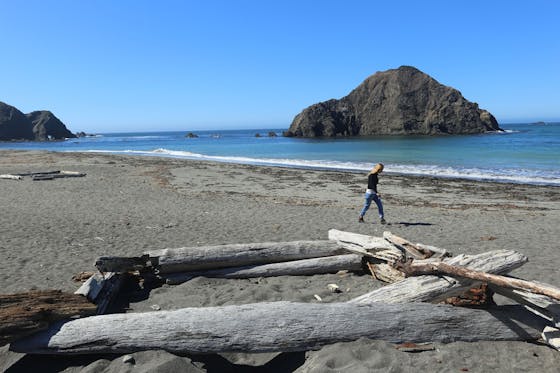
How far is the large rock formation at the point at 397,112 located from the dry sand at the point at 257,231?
77.5 m

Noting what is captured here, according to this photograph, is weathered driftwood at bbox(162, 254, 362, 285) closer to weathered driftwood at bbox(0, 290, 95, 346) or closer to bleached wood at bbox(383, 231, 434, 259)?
bleached wood at bbox(383, 231, 434, 259)

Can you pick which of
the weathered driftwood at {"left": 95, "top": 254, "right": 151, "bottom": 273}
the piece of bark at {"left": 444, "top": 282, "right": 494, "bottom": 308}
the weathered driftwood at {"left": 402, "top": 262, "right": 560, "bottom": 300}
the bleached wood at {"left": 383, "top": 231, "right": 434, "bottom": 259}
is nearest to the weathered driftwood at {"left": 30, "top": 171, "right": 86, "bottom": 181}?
the weathered driftwood at {"left": 95, "top": 254, "right": 151, "bottom": 273}

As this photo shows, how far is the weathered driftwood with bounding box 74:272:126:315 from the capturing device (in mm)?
4828

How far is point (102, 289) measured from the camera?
16.9 feet

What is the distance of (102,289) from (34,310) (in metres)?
1.18

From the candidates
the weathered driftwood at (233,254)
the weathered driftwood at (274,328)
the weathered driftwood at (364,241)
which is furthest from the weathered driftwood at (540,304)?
the weathered driftwood at (233,254)

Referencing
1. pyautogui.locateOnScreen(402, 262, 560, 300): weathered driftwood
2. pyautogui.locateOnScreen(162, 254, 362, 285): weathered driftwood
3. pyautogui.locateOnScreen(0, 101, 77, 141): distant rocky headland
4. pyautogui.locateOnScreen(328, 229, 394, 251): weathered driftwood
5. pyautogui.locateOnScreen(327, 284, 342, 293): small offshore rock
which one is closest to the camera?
pyautogui.locateOnScreen(402, 262, 560, 300): weathered driftwood

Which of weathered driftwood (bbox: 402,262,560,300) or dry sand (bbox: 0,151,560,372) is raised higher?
weathered driftwood (bbox: 402,262,560,300)

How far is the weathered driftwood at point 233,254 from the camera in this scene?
6121 millimetres

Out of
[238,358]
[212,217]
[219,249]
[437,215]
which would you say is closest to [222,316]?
[238,358]

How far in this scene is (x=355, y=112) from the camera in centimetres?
10712

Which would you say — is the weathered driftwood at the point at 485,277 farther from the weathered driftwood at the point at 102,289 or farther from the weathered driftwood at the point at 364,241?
the weathered driftwood at the point at 102,289

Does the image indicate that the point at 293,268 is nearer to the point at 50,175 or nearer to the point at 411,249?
the point at 411,249

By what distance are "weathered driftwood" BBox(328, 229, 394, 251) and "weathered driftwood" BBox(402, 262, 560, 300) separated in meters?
1.13
